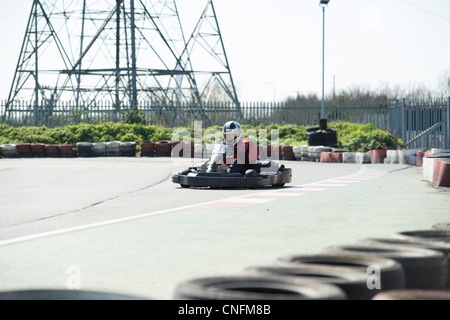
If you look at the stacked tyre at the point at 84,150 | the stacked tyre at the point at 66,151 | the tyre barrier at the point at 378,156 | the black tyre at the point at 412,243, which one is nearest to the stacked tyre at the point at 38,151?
Result: the stacked tyre at the point at 66,151

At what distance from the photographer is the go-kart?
37.7ft

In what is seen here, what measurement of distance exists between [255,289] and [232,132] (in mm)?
8233

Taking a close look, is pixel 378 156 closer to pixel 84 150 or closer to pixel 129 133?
pixel 84 150

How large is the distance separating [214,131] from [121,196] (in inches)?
814

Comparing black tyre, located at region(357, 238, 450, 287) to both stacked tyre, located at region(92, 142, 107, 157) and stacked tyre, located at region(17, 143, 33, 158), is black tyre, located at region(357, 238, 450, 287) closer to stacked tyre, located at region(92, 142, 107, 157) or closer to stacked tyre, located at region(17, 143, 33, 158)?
stacked tyre, located at region(92, 142, 107, 157)

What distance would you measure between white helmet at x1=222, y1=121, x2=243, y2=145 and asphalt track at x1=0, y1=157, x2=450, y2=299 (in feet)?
3.10

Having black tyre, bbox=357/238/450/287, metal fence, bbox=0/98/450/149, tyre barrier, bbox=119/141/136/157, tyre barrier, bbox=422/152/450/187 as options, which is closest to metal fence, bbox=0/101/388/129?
metal fence, bbox=0/98/450/149

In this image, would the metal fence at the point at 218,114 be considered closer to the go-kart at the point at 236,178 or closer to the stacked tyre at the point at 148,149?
the stacked tyre at the point at 148,149

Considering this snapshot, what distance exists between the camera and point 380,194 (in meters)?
10.2

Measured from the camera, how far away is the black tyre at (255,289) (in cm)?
319

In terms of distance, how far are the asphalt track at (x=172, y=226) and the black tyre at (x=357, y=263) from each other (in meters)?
0.45

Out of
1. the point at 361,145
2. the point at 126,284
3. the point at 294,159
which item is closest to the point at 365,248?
the point at 126,284
